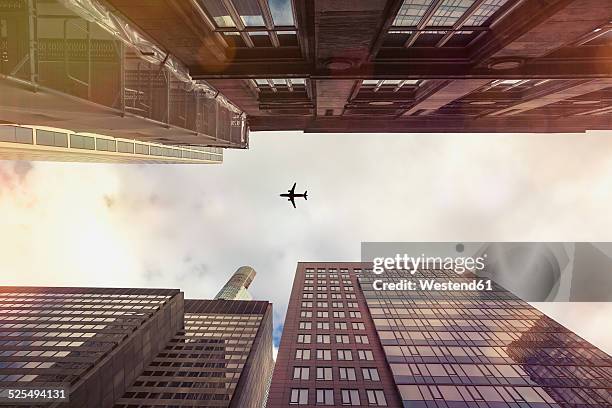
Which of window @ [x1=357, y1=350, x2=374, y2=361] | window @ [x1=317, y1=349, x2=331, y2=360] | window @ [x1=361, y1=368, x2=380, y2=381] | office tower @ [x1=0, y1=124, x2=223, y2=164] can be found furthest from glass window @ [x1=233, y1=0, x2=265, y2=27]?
window @ [x1=357, y1=350, x2=374, y2=361]

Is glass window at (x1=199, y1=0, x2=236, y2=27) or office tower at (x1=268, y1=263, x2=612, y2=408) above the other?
glass window at (x1=199, y1=0, x2=236, y2=27)

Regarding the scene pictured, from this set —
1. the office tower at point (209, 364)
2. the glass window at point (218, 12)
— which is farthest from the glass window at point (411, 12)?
the office tower at point (209, 364)

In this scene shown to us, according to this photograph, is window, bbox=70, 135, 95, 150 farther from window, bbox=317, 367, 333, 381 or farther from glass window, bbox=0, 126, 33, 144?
window, bbox=317, 367, 333, 381

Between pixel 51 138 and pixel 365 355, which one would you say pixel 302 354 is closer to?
pixel 365 355

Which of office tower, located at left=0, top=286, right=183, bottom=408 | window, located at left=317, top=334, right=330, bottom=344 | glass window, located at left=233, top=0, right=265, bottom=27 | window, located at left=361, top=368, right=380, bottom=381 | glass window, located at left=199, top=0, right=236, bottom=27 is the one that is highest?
glass window, located at left=233, top=0, right=265, bottom=27

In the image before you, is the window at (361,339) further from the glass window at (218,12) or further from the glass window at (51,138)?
the glass window at (51,138)

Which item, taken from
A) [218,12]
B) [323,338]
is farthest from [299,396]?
[218,12]
